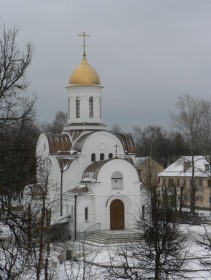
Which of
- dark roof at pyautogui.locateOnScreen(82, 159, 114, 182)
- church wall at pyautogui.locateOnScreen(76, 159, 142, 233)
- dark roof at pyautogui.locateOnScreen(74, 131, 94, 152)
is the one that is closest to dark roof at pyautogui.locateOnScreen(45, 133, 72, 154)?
dark roof at pyautogui.locateOnScreen(74, 131, 94, 152)

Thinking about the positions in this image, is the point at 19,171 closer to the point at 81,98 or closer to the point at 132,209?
the point at 132,209

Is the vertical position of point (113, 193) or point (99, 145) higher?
point (99, 145)

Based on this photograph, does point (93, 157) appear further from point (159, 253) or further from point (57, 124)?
point (57, 124)

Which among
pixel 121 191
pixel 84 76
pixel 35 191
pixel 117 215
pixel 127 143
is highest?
pixel 84 76

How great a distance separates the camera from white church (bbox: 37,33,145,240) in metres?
30.7

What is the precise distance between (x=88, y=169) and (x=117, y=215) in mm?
3179

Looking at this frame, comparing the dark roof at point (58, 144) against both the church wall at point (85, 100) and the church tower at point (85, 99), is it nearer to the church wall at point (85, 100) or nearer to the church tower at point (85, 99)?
the church tower at point (85, 99)

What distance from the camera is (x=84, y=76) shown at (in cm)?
3425

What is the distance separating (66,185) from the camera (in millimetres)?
32406

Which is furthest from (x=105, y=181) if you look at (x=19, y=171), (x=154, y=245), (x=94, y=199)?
(x=19, y=171)

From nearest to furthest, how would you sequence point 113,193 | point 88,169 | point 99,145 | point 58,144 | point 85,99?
1. point 113,193
2. point 88,169
3. point 99,145
4. point 58,144
5. point 85,99

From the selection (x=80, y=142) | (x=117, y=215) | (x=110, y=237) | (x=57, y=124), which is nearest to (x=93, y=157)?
(x=80, y=142)

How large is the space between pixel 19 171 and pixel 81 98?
22.9 m

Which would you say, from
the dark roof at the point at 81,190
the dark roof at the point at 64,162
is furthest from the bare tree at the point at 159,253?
the dark roof at the point at 64,162
